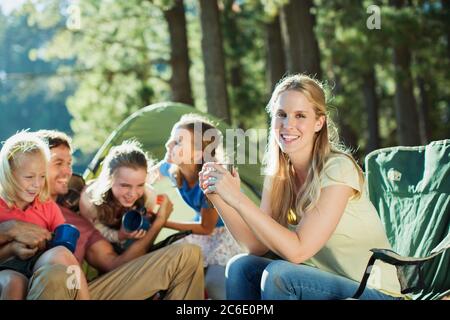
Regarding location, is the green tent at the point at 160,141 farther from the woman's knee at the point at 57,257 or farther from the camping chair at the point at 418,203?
the woman's knee at the point at 57,257

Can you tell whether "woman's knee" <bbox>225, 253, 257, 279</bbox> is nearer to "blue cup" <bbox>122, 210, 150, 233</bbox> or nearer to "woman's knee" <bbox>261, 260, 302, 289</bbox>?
"woman's knee" <bbox>261, 260, 302, 289</bbox>

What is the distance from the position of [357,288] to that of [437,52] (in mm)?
9848

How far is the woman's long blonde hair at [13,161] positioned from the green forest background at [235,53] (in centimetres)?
514

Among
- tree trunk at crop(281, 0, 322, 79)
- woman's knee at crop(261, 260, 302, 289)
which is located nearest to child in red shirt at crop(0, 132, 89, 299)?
woman's knee at crop(261, 260, 302, 289)

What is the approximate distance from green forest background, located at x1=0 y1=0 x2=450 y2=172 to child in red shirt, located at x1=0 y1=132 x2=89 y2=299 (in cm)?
514

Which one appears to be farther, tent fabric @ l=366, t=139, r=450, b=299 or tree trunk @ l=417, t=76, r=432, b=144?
tree trunk @ l=417, t=76, r=432, b=144

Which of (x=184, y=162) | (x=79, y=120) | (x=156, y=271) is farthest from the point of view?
(x=79, y=120)

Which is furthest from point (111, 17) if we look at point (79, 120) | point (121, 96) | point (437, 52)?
point (437, 52)

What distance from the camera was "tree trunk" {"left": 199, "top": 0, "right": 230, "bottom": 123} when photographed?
934 cm

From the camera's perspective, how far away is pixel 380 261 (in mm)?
3203

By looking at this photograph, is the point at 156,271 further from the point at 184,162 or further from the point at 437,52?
the point at 437,52

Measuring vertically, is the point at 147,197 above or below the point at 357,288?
above

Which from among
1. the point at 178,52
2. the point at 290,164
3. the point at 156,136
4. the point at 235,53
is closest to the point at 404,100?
the point at 178,52

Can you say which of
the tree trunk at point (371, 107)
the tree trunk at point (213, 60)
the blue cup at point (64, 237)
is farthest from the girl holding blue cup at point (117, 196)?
the tree trunk at point (371, 107)
